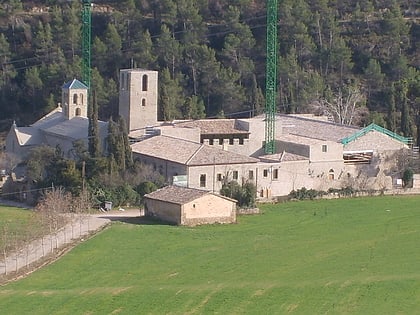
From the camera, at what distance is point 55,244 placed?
45906 mm

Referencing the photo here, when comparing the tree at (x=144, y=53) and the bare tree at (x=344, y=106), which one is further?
the tree at (x=144, y=53)

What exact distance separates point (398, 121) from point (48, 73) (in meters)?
25.3

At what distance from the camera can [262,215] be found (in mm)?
55031

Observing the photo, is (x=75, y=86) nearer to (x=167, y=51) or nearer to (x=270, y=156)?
(x=270, y=156)

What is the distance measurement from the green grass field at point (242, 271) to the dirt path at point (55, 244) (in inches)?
21.3

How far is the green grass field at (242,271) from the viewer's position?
36.4m

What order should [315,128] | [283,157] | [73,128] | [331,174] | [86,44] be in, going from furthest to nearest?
[86,44] → [315,128] → [73,128] → [331,174] → [283,157]

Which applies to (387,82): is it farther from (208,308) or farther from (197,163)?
(208,308)

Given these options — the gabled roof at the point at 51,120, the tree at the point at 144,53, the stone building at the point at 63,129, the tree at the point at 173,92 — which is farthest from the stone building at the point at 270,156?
the tree at the point at 144,53

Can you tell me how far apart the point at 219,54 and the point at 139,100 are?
94.7ft

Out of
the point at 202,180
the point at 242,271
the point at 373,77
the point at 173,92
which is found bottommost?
the point at 242,271

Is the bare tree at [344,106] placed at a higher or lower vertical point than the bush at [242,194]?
higher

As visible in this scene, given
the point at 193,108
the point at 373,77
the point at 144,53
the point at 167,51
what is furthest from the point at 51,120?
the point at 373,77

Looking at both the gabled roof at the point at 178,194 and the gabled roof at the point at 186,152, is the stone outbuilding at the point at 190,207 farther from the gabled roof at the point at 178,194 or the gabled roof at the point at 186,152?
the gabled roof at the point at 186,152
